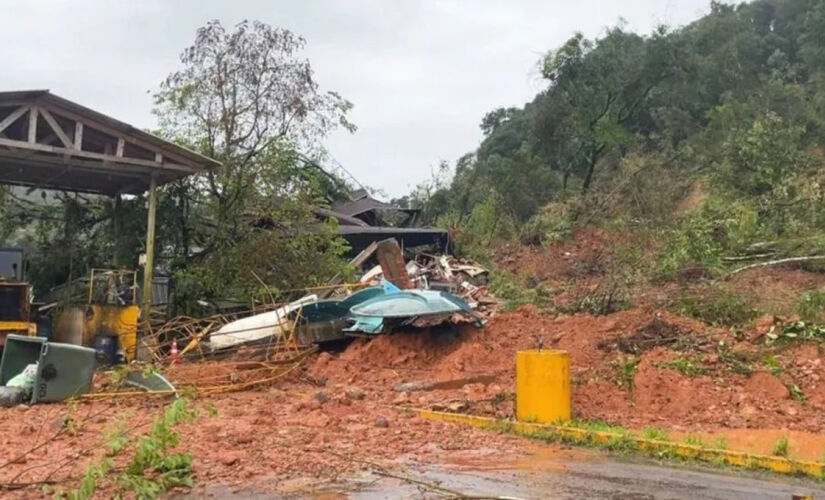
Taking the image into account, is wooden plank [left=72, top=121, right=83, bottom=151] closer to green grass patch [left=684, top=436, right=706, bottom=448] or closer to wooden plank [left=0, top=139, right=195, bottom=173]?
wooden plank [left=0, top=139, right=195, bottom=173]

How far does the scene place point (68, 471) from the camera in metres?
6.39

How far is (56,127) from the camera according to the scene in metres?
15.3

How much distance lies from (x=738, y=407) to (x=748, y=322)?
3815 millimetres

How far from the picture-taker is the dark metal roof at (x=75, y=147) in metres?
15.0

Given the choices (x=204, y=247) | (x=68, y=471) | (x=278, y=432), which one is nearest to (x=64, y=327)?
(x=204, y=247)

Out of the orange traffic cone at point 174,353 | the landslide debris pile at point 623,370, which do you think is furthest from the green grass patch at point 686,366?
the orange traffic cone at point 174,353

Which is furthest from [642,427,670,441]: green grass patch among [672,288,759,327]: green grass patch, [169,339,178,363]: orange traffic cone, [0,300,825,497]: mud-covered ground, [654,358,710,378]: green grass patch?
[169,339,178,363]: orange traffic cone

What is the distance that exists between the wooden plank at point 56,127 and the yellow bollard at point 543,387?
10.2 m

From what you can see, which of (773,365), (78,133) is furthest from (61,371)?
(773,365)

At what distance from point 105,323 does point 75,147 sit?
132 inches

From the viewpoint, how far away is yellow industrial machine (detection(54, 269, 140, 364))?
1517 centimetres

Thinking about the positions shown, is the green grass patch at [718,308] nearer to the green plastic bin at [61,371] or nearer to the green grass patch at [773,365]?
the green grass patch at [773,365]

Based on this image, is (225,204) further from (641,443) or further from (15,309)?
(641,443)

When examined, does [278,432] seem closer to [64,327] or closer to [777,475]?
[777,475]
